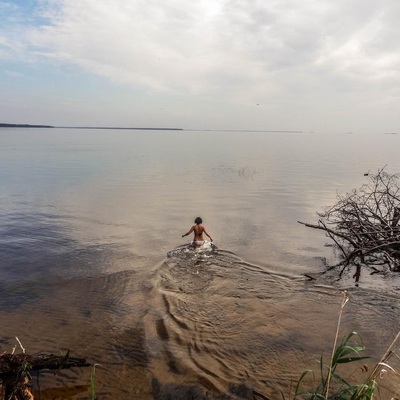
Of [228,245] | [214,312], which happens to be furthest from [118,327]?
[228,245]

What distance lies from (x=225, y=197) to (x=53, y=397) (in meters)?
18.1

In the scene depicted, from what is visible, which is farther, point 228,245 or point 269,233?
point 269,233

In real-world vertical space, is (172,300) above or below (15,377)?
below

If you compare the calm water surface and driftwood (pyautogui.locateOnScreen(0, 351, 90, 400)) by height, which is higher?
driftwood (pyautogui.locateOnScreen(0, 351, 90, 400))

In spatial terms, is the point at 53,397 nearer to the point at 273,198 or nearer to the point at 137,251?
the point at 137,251

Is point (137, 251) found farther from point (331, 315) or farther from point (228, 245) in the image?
point (331, 315)

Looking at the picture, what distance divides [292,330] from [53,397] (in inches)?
175

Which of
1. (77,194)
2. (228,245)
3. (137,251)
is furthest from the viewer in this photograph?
(77,194)

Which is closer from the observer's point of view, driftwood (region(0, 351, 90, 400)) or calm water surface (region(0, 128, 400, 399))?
driftwood (region(0, 351, 90, 400))

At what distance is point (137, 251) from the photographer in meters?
11.9

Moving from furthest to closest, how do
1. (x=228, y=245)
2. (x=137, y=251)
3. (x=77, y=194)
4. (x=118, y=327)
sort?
(x=77, y=194) → (x=228, y=245) → (x=137, y=251) → (x=118, y=327)

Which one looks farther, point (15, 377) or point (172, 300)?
point (172, 300)

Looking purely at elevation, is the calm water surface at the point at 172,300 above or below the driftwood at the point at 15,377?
below

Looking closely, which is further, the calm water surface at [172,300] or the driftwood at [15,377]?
the calm water surface at [172,300]
